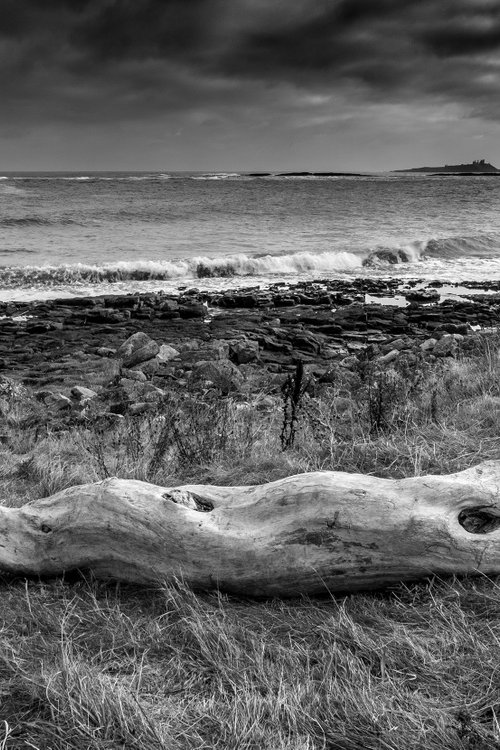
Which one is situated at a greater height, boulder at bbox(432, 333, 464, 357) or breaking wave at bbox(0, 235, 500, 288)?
breaking wave at bbox(0, 235, 500, 288)

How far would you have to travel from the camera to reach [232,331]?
47.6 ft

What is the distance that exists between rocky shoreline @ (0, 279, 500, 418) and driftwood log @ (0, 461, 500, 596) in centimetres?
482

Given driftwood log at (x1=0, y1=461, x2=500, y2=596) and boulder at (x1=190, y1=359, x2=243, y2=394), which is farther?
boulder at (x1=190, y1=359, x2=243, y2=394)

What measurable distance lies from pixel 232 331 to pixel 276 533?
1143cm

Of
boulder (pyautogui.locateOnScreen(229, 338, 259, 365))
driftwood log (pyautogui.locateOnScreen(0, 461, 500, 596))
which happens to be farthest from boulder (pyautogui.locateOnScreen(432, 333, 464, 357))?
driftwood log (pyautogui.locateOnScreen(0, 461, 500, 596))

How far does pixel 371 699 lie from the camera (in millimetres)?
2234

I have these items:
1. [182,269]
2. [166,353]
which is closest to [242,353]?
[166,353]

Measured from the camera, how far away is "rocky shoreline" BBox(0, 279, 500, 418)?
36.2 feet

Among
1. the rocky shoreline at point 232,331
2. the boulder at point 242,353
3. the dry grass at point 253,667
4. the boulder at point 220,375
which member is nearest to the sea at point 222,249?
the rocky shoreline at point 232,331

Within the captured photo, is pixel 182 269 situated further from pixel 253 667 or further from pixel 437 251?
pixel 253 667

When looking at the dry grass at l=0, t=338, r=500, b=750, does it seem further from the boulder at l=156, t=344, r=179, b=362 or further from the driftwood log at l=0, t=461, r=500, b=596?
the boulder at l=156, t=344, r=179, b=362

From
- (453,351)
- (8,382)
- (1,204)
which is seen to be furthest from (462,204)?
(8,382)

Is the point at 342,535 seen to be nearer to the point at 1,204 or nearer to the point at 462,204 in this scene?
the point at 1,204

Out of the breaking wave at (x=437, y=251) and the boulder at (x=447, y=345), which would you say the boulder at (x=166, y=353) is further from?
the breaking wave at (x=437, y=251)
